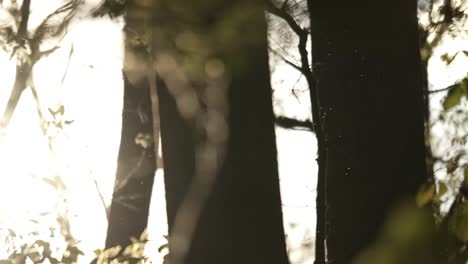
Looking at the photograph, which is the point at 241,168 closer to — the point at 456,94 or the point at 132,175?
the point at 456,94

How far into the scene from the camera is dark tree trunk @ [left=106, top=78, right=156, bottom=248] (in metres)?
4.92

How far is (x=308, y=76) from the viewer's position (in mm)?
2340

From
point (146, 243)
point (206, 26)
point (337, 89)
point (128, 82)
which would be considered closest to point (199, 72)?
point (206, 26)

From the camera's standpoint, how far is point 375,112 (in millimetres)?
2223

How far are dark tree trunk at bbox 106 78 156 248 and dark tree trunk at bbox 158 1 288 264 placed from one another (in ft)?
8.84

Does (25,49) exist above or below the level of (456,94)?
above

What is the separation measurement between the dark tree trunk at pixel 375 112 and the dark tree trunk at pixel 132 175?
2.83m

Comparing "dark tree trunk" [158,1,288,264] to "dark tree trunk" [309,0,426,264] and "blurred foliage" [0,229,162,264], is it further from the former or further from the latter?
"blurred foliage" [0,229,162,264]

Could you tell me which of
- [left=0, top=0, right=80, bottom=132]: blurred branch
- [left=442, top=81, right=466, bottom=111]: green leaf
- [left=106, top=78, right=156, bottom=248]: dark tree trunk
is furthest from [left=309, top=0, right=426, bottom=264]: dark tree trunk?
[left=106, top=78, right=156, bottom=248]: dark tree trunk

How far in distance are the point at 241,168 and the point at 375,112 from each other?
563 millimetres

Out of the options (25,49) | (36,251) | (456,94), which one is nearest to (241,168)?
(456,94)

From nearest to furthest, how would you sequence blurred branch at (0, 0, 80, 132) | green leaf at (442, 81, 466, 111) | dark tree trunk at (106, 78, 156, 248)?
green leaf at (442, 81, 466, 111)
blurred branch at (0, 0, 80, 132)
dark tree trunk at (106, 78, 156, 248)

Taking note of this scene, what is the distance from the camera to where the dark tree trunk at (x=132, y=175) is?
4922 millimetres

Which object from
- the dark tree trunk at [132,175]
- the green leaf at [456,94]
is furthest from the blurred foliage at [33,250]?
the green leaf at [456,94]
